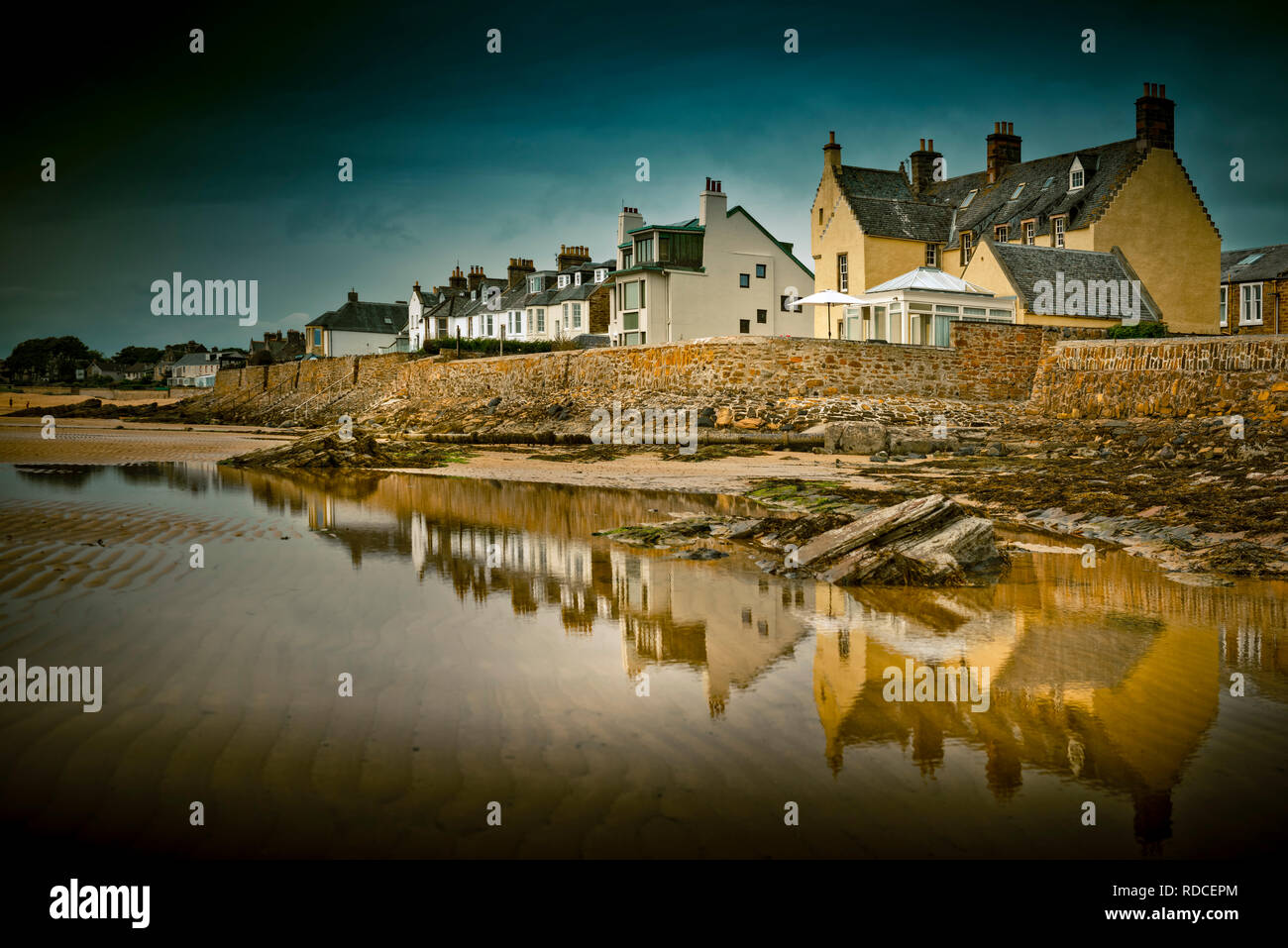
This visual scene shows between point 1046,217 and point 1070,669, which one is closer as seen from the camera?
point 1070,669

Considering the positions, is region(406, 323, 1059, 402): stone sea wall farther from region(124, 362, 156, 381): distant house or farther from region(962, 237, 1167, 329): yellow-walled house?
region(124, 362, 156, 381): distant house

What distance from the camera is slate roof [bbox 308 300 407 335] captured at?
81438 millimetres

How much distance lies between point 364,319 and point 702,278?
4675 centimetres

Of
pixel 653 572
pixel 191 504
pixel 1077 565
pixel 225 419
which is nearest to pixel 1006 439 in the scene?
pixel 1077 565

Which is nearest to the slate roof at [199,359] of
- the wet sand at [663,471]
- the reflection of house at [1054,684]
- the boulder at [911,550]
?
the wet sand at [663,471]

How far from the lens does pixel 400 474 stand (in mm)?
20266

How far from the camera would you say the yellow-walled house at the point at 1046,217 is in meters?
38.2

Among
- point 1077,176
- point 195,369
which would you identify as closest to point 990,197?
point 1077,176

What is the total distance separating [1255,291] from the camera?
137 ft

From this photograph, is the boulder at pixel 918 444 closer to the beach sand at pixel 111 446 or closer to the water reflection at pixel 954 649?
the water reflection at pixel 954 649

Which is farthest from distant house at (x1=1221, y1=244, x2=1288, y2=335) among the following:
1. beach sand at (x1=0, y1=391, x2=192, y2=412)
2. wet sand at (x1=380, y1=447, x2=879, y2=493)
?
beach sand at (x1=0, y1=391, x2=192, y2=412)

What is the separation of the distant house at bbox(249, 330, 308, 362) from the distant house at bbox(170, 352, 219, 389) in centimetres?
1087

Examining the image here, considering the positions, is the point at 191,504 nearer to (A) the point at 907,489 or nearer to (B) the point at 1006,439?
(A) the point at 907,489

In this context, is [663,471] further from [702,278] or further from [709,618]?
[702,278]
